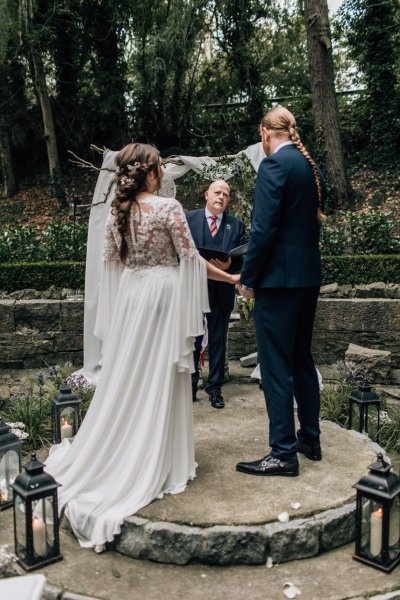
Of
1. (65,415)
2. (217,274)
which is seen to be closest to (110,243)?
(217,274)

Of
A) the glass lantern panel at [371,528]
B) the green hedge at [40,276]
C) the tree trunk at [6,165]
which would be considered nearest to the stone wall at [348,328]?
the green hedge at [40,276]

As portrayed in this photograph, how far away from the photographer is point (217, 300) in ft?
16.9

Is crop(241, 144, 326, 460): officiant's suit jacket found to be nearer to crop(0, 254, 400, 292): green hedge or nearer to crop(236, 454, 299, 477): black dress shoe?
crop(236, 454, 299, 477): black dress shoe

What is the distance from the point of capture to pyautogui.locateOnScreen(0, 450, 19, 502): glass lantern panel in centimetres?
361

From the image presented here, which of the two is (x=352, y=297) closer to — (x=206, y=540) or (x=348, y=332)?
(x=348, y=332)

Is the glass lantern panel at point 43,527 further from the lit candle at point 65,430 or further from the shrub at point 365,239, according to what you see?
the shrub at point 365,239

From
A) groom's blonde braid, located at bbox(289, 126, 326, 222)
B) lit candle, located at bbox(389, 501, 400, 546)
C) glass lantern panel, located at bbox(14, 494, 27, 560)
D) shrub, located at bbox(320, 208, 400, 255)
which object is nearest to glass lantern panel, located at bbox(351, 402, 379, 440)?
lit candle, located at bbox(389, 501, 400, 546)

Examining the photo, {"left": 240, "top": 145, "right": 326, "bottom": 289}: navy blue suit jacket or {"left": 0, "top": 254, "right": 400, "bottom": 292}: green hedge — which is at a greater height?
{"left": 240, "top": 145, "right": 326, "bottom": 289}: navy blue suit jacket

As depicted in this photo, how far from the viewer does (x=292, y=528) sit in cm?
301

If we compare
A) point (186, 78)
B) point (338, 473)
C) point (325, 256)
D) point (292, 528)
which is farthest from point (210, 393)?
point (186, 78)

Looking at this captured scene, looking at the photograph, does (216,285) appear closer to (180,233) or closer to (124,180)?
(180,233)

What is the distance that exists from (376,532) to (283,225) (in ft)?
5.28

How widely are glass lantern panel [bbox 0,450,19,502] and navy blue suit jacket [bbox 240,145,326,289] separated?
1.73m

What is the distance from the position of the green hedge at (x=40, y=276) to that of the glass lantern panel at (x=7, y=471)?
443cm
